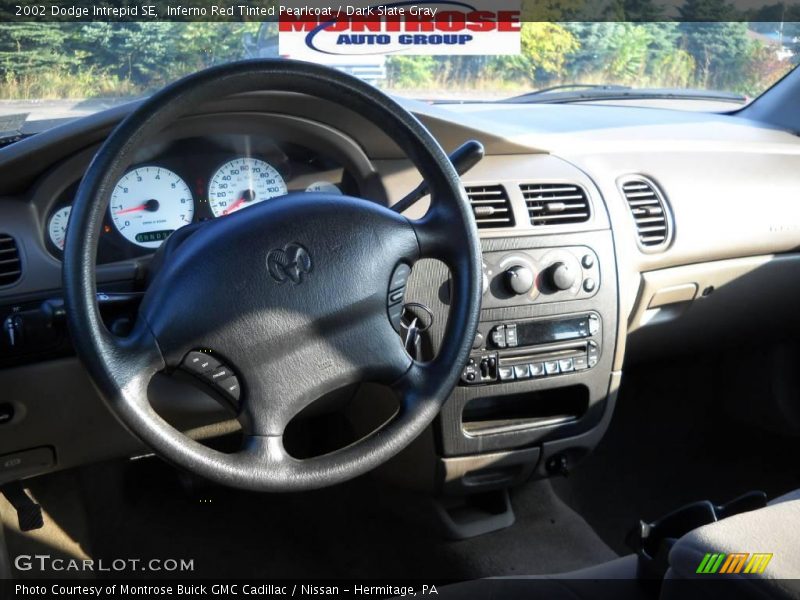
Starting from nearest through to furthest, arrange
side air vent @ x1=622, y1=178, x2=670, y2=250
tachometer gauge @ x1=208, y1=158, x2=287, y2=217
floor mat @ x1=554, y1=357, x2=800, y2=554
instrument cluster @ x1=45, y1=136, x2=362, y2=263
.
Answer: instrument cluster @ x1=45, y1=136, x2=362, y2=263 < tachometer gauge @ x1=208, y1=158, x2=287, y2=217 < side air vent @ x1=622, y1=178, x2=670, y2=250 < floor mat @ x1=554, y1=357, x2=800, y2=554

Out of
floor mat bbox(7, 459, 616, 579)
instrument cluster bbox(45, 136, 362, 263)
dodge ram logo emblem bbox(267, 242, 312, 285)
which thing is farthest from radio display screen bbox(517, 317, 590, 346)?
dodge ram logo emblem bbox(267, 242, 312, 285)

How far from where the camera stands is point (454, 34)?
7.42 feet

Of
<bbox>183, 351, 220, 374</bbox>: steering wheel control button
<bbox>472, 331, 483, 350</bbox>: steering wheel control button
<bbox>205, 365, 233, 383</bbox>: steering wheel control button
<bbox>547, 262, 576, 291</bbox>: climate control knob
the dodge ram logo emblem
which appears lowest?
<bbox>472, 331, 483, 350</bbox>: steering wheel control button

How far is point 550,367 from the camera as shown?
2193 millimetres

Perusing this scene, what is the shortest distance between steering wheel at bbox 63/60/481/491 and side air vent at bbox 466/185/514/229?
0.47 meters

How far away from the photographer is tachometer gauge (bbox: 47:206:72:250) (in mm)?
1839

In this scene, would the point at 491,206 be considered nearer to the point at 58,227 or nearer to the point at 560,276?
the point at 560,276

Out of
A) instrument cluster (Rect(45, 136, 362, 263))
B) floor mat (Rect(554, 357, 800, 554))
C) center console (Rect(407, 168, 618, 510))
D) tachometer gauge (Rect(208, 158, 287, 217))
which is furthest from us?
floor mat (Rect(554, 357, 800, 554))

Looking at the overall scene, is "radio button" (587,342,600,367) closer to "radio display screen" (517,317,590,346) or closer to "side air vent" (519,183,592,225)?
"radio display screen" (517,317,590,346)

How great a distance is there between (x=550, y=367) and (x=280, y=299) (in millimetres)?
924

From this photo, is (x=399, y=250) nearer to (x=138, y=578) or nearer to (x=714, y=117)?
(x=138, y=578)

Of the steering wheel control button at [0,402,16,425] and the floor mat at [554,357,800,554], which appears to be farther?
the floor mat at [554,357,800,554]

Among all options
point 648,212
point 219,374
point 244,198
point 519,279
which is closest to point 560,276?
point 519,279

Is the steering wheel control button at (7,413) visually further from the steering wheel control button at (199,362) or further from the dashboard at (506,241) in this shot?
the steering wheel control button at (199,362)
